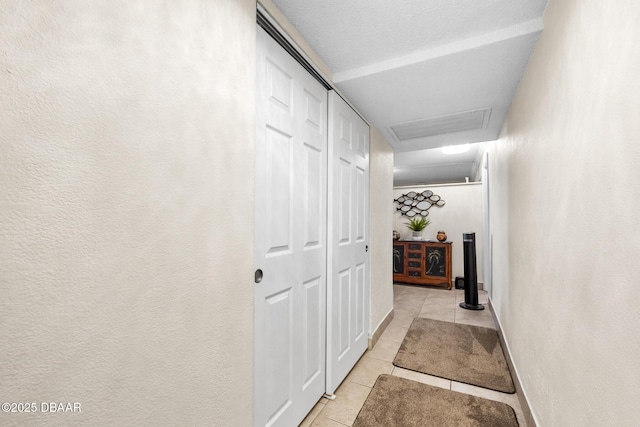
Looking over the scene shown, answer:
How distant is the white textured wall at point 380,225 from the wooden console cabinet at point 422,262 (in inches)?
85.4

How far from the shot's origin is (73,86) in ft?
2.19

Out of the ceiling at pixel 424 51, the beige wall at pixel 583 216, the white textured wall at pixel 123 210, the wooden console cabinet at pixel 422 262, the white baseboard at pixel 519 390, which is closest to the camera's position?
the white textured wall at pixel 123 210

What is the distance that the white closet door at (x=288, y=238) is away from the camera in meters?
1.37

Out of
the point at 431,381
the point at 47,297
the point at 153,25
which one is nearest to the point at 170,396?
the point at 47,297

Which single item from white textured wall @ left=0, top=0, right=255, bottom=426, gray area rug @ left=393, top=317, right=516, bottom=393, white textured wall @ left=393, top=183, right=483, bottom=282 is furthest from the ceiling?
white textured wall @ left=393, top=183, right=483, bottom=282

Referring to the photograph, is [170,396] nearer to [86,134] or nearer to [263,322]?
[263,322]

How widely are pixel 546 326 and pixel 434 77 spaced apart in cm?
165

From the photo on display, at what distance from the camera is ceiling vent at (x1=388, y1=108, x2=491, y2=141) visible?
2652 mm

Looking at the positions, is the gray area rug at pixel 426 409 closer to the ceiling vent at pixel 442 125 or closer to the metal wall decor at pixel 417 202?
the ceiling vent at pixel 442 125

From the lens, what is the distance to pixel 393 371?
233 centimetres

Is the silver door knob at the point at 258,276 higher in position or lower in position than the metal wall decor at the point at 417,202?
lower

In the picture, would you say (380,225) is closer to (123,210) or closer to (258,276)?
(258,276)

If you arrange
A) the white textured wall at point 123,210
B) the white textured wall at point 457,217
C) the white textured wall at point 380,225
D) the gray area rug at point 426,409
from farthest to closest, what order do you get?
the white textured wall at point 457,217 → the white textured wall at point 380,225 → the gray area rug at point 426,409 → the white textured wall at point 123,210

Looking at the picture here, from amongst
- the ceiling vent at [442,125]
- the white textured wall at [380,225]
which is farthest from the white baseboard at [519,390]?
the ceiling vent at [442,125]
